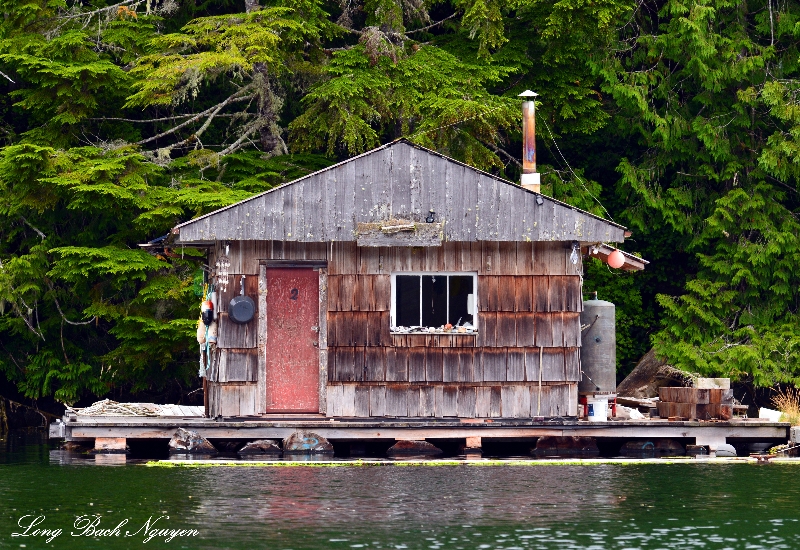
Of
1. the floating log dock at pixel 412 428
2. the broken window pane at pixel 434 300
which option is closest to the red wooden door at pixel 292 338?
the floating log dock at pixel 412 428

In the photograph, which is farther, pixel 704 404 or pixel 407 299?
pixel 704 404

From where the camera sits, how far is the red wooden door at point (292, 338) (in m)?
23.0

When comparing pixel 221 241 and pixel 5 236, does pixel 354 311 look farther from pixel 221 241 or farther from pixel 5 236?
pixel 5 236

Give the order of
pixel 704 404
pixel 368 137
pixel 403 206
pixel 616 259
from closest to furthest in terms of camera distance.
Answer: pixel 403 206, pixel 704 404, pixel 616 259, pixel 368 137

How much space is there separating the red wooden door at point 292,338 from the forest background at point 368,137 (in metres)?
6.42

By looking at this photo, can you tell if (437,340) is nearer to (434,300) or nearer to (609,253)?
(434,300)

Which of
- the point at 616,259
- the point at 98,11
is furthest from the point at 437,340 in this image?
the point at 98,11

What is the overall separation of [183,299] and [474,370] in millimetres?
8548

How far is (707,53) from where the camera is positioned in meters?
32.2

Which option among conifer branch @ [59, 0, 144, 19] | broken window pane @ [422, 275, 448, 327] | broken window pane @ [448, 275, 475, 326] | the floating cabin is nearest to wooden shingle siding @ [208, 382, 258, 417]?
the floating cabin

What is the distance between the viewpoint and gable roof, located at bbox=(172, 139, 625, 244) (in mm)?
22484

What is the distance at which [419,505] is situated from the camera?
17.3m

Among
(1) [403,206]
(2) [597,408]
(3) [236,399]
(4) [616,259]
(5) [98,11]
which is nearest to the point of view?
(1) [403,206]

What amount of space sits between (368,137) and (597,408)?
10301 mm
